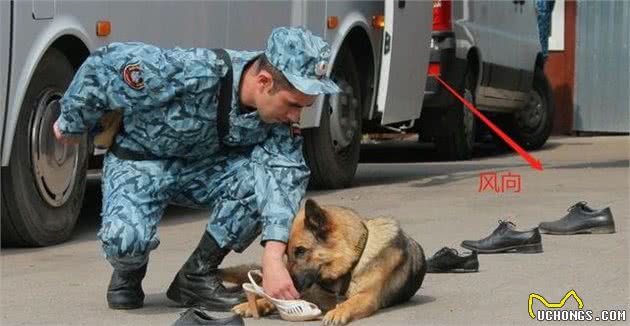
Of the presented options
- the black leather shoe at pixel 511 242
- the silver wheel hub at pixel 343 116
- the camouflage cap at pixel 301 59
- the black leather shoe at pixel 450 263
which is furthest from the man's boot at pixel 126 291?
the silver wheel hub at pixel 343 116

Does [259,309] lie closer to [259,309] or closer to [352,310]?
[259,309]

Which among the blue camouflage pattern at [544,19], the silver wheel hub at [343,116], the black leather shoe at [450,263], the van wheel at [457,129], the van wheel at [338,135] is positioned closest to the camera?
the black leather shoe at [450,263]

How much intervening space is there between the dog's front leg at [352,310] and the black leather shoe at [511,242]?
6.90ft

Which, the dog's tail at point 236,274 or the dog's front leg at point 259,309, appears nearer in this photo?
the dog's front leg at point 259,309

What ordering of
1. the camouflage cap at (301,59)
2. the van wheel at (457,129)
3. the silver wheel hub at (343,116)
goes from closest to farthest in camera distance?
the camouflage cap at (301,59) → the silver wheel hub at (343,116) → the van wheel at (457,129)

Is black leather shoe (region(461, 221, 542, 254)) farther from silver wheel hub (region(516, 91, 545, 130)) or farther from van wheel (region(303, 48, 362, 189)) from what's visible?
silver wheel hub (region(516, 91, 545, 130))

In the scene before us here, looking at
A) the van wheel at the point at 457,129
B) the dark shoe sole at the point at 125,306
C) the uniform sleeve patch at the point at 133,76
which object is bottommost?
the van wheel at the point at 457,129

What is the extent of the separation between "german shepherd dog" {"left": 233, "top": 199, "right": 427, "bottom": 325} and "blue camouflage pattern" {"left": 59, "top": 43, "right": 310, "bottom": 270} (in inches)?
4.3

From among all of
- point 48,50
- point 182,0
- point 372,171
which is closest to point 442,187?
point 372,171

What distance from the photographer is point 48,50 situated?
27.6 feet

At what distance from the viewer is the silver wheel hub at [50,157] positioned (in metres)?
8.32

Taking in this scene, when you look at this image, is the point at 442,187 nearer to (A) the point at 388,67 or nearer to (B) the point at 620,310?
(A) the point at 388,67

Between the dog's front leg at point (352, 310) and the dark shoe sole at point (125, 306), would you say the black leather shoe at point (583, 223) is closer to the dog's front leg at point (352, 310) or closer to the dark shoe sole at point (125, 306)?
the dog's front leg at point (352, 310)

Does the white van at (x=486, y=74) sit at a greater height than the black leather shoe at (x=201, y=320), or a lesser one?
lesser
